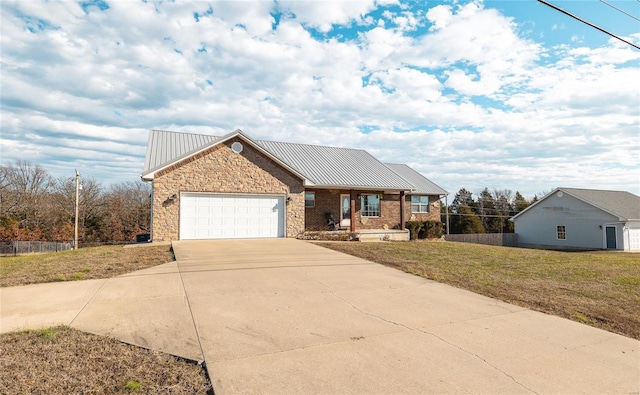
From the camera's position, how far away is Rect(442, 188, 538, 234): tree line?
40906 mm

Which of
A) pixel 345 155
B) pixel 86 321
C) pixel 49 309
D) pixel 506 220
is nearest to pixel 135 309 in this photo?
pixel 86 321

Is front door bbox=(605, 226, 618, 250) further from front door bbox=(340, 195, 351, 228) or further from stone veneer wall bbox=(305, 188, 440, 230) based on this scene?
front door bbox=(340, 195, 351, 228)

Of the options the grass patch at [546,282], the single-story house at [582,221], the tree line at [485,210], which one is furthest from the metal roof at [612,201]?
the grass patch at [546,282]

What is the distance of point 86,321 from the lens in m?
5.27

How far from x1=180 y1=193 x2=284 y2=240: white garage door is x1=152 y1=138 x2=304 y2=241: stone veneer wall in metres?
0.31

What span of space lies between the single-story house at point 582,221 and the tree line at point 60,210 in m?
39.0

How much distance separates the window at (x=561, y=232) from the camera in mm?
33656

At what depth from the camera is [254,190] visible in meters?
17.4

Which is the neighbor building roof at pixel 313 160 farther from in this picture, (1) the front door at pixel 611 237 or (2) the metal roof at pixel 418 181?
(1) the front door at pixel 611 237

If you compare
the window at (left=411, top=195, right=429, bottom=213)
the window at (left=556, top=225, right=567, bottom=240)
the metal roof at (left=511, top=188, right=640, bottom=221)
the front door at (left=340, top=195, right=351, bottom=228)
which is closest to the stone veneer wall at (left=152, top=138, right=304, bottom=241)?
the front door at (left=340, top=195, right=351, bottom=228)

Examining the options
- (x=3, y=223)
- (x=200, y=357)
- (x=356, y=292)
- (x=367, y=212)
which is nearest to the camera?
(x=200, y=357)

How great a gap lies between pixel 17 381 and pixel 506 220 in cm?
5735

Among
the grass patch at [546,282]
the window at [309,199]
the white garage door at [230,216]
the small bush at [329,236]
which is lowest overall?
the grass patch at [546,282]

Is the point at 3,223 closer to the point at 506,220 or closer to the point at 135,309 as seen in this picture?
the point at 135,309
